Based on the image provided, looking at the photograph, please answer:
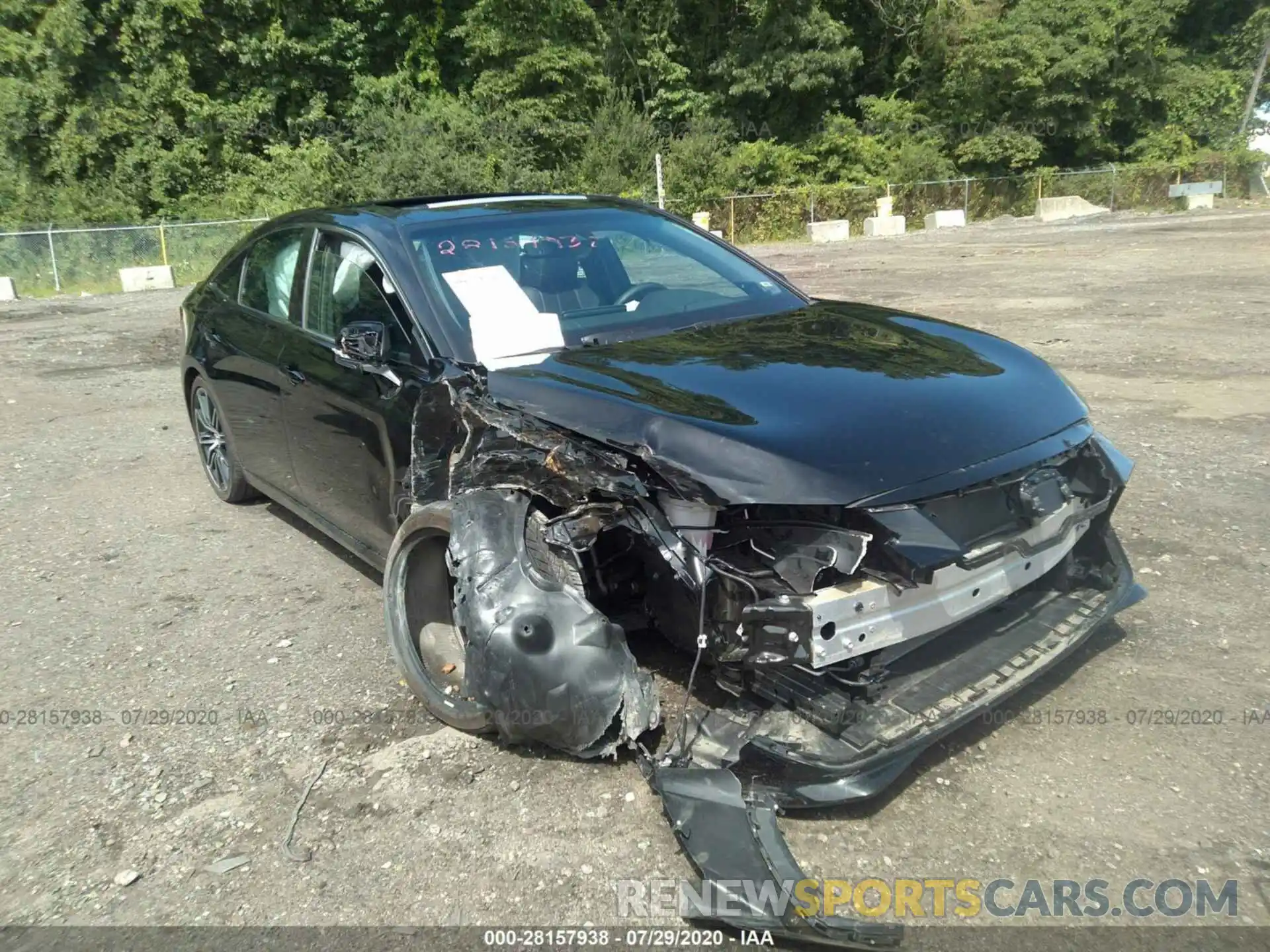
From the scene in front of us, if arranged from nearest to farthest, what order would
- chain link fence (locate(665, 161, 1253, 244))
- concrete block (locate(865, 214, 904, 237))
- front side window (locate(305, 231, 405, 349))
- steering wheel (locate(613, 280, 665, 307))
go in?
front side window (locate(305, 231, 405, 349)) < steering wheel (locate(613, 280, 665, 307)) < chain link fence (locate(665, 161, 1253, 244)) < concrete block (locate(865, 214, 904, 237))

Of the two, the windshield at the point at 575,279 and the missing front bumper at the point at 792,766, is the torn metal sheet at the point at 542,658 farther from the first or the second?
the windshield at the point at 575,279

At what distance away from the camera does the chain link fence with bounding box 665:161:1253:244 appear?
33688 millimetres

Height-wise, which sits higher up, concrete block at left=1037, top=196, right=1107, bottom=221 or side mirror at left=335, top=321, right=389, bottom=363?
concrete block at left=1037, top=196, right=1107, bottom=221

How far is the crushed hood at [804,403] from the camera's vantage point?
2713 mm

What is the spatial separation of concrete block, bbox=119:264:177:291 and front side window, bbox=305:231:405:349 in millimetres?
20839

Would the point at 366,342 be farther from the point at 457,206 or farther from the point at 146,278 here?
the point at 146,278

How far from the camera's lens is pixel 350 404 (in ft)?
13.0

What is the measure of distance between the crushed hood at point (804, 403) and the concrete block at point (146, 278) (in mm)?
22390

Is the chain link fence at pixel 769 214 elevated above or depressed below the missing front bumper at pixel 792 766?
above

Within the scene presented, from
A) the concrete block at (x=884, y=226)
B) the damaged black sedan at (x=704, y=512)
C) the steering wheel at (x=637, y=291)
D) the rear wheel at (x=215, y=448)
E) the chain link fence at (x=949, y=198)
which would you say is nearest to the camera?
the damaged black sedan at (x=704, y=512)

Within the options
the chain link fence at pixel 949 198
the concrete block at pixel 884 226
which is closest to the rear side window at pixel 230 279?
the chain link fence at pixel 949 198

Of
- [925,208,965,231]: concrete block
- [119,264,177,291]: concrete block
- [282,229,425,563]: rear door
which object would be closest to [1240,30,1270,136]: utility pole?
[925,208,965,231]: concrete block

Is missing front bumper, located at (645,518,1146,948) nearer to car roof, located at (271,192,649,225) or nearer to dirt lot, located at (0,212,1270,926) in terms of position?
dirt lot, located at (0,212,1270,926)

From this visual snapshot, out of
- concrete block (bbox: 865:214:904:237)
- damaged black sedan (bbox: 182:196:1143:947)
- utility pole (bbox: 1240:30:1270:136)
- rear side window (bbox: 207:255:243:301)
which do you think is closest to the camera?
damaged black sedan (bbox: 182:196:1143:947)
